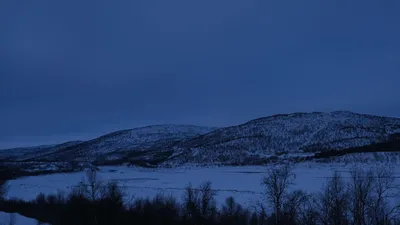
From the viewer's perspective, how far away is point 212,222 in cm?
2708

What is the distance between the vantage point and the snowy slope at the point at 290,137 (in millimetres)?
107688

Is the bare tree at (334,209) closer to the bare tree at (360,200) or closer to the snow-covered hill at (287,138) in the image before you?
the bare tree at (360,200)

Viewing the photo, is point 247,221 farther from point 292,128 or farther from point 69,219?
point 292,128

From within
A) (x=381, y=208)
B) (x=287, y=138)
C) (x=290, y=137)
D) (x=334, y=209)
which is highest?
(x=290, y=137)

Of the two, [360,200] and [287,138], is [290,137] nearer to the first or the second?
[287,138]

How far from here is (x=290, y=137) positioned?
135125mm

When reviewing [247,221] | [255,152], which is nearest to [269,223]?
[247,221]

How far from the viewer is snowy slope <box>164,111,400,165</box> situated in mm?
107688

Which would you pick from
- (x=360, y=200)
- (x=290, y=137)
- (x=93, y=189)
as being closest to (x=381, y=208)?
(x=360, y=200)

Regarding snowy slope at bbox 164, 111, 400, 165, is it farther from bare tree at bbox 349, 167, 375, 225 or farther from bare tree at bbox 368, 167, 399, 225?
bare tree at bbox 349, 167, 375, 225

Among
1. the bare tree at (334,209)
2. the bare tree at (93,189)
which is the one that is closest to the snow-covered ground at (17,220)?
the bare tree at (93,189)

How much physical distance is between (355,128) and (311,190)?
4252 inches

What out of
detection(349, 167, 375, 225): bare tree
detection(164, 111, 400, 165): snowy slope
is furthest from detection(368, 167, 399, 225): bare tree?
detection(164, 111, 400, 165): snowy slope

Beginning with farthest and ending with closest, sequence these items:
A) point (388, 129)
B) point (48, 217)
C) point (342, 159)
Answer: point (388, 129) → point (342, 159) → point (48, 217)
